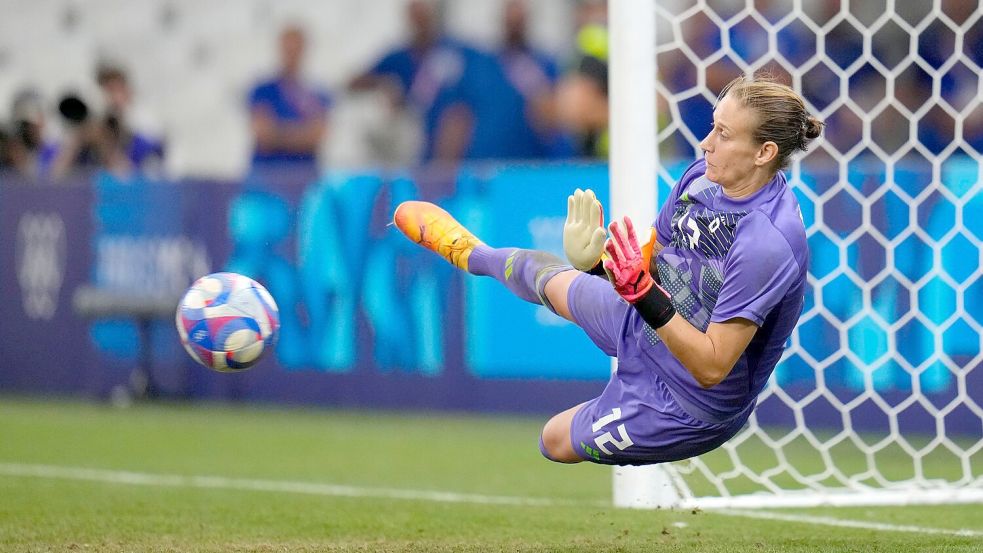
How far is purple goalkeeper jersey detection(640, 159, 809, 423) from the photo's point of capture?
4.92 meters

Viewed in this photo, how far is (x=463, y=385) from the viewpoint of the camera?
10.5m

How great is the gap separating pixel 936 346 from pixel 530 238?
2666 millimetres

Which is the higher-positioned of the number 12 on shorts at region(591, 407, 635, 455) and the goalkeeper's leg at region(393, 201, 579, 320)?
the goalkeeper's leg at region(393, 201, 579, 320)

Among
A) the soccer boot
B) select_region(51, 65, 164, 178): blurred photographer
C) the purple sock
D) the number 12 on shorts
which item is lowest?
the number 12 on shorts

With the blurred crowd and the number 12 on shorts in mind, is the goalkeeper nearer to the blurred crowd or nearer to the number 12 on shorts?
the number 12 on shorts

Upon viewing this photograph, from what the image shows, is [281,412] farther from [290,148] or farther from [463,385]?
[290,148]

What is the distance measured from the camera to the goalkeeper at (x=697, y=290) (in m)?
4.91

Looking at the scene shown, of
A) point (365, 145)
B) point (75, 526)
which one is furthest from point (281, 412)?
point (75, 526)

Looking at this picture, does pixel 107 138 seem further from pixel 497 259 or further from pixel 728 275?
pixel 728 275

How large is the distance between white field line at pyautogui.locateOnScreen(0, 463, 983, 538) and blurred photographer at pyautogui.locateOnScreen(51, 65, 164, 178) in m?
4.94

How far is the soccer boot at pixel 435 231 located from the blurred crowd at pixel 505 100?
10.2ft

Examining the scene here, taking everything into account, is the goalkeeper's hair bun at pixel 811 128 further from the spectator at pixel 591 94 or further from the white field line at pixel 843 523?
the spectator at pixel 591 94

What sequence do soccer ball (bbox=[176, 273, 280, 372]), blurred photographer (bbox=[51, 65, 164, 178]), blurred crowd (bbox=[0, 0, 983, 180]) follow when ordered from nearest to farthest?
soccer ball (bbox=[176, 273, 280, 372]) → blurred crowd (bbox=[0, 0, 983, 180]) → blurred photographer (bbox=[51, 65, 164, 178])

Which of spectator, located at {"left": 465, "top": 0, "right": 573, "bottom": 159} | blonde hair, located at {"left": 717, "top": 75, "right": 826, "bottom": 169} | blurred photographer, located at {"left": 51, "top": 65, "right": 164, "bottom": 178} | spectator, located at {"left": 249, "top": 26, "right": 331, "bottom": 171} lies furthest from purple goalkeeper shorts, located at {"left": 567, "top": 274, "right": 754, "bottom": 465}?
blurred photographer, located at {"left": 51, "top": 65, "right": 164, "bottom": 178}
